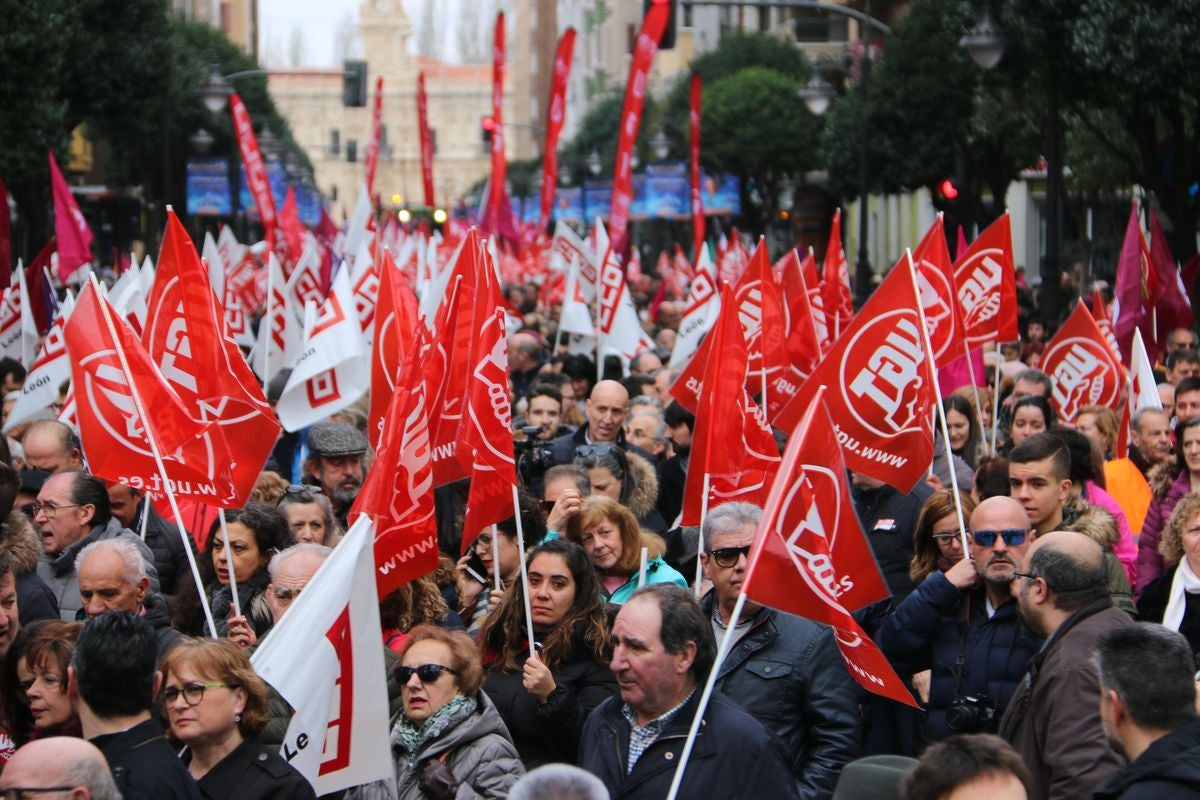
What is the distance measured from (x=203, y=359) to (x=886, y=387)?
2.86m

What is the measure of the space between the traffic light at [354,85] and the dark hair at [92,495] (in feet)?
98.4

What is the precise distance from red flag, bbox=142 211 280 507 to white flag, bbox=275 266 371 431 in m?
1.76

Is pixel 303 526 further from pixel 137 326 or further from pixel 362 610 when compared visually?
pixel 137 326

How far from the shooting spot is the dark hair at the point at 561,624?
245 inches

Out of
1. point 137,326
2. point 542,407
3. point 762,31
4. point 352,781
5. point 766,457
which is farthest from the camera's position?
point 762,31

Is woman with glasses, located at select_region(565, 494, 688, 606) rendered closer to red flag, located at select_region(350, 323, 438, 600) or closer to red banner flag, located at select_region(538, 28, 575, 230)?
red flag, located at select_region(350, 323, 438, 600)

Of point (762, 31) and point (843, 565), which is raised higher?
point (762, 31)

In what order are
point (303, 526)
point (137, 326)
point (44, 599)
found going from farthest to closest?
point (137, 326)
point (303, 526)
point (44, 599)

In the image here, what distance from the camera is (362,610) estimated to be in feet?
18.6

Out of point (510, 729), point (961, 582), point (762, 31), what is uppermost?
point (762, 31)

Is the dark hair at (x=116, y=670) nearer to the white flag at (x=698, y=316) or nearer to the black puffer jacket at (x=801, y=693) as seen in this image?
the black puffer jacket at (x=801, y=693)

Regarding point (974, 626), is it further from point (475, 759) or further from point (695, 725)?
point (475, 759)

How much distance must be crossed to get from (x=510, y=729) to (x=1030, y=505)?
86.5 inches

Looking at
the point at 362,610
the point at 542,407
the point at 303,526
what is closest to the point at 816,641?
the point at 362,610
